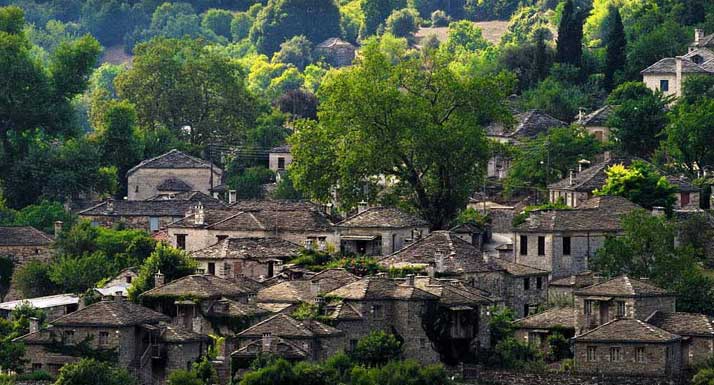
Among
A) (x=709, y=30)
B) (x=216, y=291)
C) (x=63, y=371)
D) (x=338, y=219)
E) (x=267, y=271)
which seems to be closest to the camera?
(x=63, y=371)

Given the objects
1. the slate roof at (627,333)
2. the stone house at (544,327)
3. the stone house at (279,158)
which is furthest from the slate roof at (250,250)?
the stone house at (279,158)

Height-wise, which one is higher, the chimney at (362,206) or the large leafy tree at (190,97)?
the large leafy tree at (190,97)

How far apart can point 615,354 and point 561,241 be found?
1240cm

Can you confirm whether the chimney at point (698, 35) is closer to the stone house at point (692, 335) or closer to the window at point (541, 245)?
the window at point (541, 245)

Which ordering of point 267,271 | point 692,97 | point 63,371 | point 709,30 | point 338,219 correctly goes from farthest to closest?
1. point 709,30
2. point 692,97
3. point 338,219
4. point 267,271
5. point 63,371

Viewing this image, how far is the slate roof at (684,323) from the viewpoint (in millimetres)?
89875

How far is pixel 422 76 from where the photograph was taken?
11744cm

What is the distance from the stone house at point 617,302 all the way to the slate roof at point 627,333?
109 centimetres

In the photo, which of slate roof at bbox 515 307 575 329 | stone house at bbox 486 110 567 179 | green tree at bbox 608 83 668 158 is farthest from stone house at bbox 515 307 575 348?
stone house at bbox 486 110 567 179

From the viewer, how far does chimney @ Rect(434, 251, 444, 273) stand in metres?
96.6

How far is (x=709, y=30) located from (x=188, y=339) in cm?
6166

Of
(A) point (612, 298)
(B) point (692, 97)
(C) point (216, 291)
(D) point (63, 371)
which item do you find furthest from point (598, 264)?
(B) point (692, 97)

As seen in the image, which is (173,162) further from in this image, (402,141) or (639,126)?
(402,141)

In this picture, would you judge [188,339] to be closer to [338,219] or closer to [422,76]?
[338,219]
